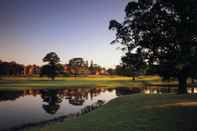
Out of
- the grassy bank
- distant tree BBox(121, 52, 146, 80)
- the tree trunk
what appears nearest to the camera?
the tree trunk

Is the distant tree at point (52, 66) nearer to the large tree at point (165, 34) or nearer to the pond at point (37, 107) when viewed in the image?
the pond at point (37, 107)

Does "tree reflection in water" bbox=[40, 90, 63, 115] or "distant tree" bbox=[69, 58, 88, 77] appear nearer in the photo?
"tree reflection in water" bbox=[40, 90, 63, 115]

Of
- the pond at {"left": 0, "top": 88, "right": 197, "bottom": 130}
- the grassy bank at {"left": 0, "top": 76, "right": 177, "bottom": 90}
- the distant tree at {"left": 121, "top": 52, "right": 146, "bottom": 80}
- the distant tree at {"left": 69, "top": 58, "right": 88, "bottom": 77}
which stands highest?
the distant tree at {"left": 69, "top": 58, "right": 88, "bottom": 77}

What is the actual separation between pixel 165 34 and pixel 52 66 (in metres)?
86.6

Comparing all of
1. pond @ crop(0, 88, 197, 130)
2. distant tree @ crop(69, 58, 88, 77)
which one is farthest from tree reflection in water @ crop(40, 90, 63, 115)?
distant tree @ crop(69, 58, 88, 77)

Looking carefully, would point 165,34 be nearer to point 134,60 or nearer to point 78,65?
point 134,60

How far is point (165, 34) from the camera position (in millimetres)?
35656

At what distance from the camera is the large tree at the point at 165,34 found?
33750 mm

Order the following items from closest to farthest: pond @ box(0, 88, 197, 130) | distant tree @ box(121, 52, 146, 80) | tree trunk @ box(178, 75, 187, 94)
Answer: pond @ box(0, 88, 197, 130) → tree trunk @ box(178, 75, 187, 94) → distant tree @ box(121, 52, 146, 80)

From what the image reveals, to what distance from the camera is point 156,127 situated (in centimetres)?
1470

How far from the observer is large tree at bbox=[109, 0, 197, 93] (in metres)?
33.8

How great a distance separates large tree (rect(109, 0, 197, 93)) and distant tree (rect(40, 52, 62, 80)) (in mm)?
77810

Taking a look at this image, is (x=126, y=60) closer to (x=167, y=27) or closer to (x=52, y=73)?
(x=167, y=27)

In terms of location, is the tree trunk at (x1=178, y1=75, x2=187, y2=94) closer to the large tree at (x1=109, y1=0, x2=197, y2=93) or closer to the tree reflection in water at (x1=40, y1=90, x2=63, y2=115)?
the large tree at (x1=109, y1=0, x2=197, y2=93)
